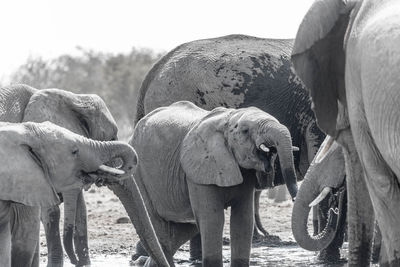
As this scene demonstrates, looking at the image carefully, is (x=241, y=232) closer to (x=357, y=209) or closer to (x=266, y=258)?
(x=266, y=258)

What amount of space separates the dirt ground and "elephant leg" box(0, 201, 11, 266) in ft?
9.79

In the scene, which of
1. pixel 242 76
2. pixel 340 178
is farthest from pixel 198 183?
pixel 242 76

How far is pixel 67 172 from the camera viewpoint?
19.9 feet

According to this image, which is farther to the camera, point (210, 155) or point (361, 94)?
point (210, 155)

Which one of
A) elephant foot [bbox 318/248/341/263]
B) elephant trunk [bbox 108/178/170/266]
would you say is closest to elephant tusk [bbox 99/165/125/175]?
elephant trunk [bbox 108/178/170/266]

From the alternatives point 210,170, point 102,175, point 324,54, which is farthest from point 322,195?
point 324,54

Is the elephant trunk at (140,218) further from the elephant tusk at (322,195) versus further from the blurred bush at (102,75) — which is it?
the blurred bush at (102,75)

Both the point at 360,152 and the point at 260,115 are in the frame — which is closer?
the point at 360,152

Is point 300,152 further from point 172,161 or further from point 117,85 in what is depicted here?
point 117,85

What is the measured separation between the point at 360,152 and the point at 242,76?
5.45 meters

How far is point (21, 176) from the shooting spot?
5.80 metres

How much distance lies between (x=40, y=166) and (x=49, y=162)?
0.14ft

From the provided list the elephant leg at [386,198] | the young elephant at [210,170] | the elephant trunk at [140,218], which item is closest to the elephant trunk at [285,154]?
the young elephant at [210,170]

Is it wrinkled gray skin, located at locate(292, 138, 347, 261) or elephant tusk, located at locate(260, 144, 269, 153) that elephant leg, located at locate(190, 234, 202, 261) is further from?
wrinkled gray skin, located at locate(292, 138, 347, 261)
